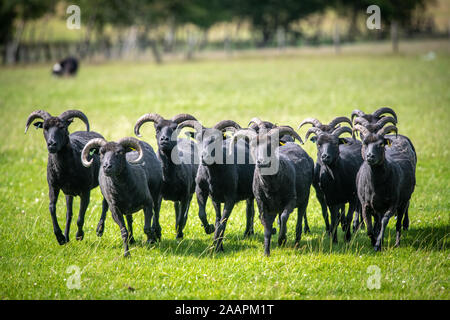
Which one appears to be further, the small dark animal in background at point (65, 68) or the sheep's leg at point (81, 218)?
the small dark animal in background at point (65, 68)

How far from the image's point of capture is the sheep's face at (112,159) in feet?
32.4

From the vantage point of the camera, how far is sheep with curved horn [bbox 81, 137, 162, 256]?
1008 centimetres

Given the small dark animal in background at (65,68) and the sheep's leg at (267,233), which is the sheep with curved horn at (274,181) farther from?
the small dark animal in background at (65,68)

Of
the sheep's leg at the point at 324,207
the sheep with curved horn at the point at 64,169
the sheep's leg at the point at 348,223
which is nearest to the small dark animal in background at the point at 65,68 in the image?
the sheep with curved horn at the point at 64,169

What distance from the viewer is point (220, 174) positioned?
10.7m

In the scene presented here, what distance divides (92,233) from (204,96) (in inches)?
913

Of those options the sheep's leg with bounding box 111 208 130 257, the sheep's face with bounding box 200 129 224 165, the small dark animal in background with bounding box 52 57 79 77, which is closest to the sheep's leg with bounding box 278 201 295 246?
the sheep's face with bounding box 200 129 224 165

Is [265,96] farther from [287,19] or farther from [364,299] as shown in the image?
[287,19]

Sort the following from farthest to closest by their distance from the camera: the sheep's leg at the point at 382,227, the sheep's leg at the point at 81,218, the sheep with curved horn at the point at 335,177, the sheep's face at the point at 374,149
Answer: the sheep's leg at the point at 81,218 < the sheep with curved horn at the point at 335,177 < the sheep's leg at the point at 382,227 < the sheep's face at the point at 374,149

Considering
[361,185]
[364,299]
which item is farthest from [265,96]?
[364,299]

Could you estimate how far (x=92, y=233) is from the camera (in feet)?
38.5

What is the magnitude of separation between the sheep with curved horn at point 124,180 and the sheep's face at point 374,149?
13.0 feet

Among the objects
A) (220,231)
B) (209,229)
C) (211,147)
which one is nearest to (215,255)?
(220,231)

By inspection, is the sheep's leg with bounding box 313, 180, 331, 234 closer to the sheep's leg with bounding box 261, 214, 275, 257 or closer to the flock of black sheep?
the flock of black sheep
